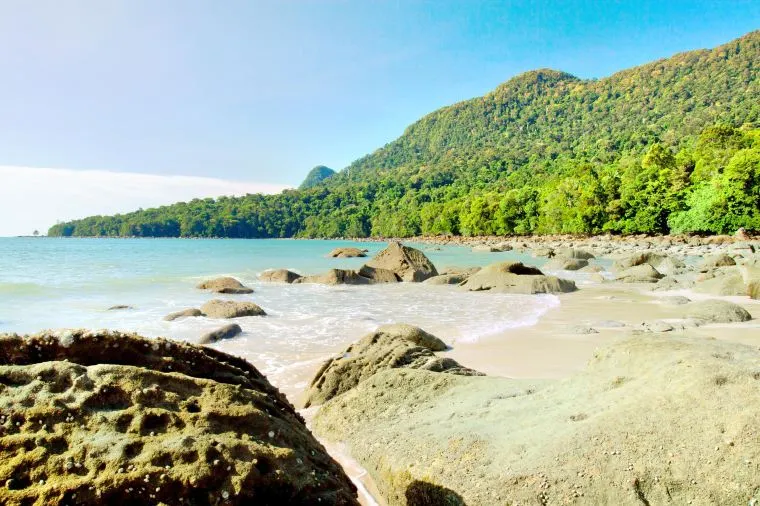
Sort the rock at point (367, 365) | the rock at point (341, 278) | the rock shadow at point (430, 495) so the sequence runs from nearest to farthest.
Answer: the rock shadow at point (430, 495)
the rock at point (367, 365)
the rock at point (341, 278)

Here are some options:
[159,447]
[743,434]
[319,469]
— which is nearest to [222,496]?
[159,447]

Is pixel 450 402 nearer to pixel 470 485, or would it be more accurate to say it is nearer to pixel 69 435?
pixel 470 485

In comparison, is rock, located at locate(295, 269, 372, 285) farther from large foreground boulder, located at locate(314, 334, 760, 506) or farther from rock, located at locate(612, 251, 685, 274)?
large foreground boulder, located at locate(314, 334, 760, 506)

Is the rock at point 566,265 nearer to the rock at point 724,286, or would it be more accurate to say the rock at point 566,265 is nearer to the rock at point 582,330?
the rock at point 724,286

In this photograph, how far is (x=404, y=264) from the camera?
69.3 feet

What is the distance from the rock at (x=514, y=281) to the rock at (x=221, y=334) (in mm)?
9045

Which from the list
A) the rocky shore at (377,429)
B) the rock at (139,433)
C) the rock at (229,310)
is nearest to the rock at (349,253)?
the rock at (229,310)

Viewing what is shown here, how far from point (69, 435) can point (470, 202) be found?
94991 millimetres

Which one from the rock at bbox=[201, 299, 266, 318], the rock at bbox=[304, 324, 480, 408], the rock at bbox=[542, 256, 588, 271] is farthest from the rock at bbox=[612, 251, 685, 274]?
the rock at bbox=[304, 324, 480, 408]

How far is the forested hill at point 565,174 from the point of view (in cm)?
5275

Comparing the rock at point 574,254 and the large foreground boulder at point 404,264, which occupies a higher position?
the large foreground boulder at point 404,264

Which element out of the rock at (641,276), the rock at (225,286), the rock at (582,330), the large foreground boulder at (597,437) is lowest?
the rock at (641,276)

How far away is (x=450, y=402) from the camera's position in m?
4.38

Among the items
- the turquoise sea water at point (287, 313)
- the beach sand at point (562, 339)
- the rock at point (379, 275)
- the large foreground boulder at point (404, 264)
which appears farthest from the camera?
the large foreground boulder at point (404, 264)
